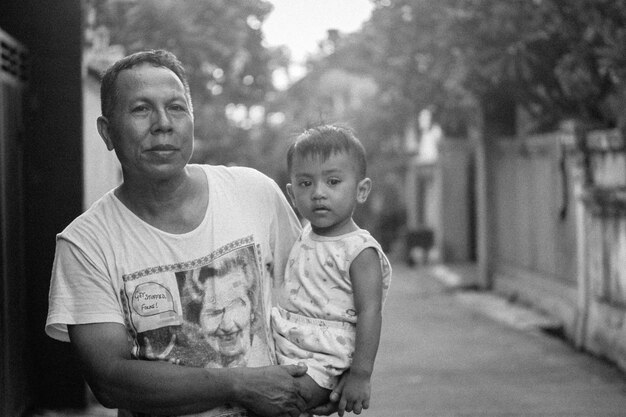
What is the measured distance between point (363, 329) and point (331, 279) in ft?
0.65

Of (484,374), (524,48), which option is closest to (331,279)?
(484,374)

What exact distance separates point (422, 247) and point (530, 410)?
48.0ft

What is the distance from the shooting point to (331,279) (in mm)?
2795

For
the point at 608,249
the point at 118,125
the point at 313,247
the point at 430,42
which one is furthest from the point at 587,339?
the point at 118,125

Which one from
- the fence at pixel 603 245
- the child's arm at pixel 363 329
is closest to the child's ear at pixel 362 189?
the child's arm at pixel 363 329

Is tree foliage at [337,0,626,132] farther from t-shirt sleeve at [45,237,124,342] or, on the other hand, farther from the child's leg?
t-shirt sleeve at [45,237,124,342]

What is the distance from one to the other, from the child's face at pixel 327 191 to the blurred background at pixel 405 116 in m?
0.20

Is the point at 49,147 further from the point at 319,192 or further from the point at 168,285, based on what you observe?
the point at 168,285

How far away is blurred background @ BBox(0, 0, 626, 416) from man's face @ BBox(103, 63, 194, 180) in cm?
55

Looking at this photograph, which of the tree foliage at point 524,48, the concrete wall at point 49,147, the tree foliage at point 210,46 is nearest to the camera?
the concrete wall at point 49,147

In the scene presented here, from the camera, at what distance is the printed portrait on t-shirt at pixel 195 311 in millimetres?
2506

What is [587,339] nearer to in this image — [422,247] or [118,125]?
[118,125]

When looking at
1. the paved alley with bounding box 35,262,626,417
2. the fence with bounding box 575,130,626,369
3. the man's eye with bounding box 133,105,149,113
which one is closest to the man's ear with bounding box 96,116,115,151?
the man's eye with bounding box 133,105,149,113

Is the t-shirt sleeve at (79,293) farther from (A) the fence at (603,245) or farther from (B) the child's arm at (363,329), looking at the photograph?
(A) the fence at (603,245)
